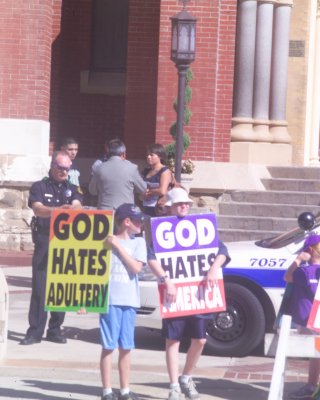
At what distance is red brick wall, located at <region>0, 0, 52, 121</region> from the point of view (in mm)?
19594

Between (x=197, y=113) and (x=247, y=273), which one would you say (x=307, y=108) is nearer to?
(x=197, y=113)

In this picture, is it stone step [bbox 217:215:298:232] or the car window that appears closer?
the car window

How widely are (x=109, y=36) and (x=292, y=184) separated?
5104mm

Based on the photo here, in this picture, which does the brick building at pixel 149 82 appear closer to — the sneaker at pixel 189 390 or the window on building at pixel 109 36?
the window on building at pixel 109 36

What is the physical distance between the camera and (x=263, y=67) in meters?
20.6

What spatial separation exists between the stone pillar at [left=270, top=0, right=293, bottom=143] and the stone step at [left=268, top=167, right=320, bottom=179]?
0.66 meters

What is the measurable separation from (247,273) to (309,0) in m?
12.5

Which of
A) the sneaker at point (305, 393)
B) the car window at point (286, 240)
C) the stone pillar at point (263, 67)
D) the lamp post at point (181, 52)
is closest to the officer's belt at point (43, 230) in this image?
the car window at point (286, 240)

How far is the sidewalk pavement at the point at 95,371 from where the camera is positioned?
9.70 metres

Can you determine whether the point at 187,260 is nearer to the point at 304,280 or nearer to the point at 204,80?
the point at 304,280

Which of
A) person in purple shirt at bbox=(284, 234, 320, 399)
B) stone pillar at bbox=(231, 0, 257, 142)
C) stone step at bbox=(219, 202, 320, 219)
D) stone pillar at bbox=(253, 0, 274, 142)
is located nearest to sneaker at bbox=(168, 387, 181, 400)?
person in purple shirt at bbox=(284, 234, 320, 399)

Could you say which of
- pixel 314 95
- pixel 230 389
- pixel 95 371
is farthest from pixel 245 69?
pixel 230 389

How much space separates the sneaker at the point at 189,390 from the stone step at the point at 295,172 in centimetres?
1098

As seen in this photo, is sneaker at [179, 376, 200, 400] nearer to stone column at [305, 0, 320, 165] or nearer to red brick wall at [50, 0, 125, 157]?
red brick wall at [50, 0, 125, 157]
